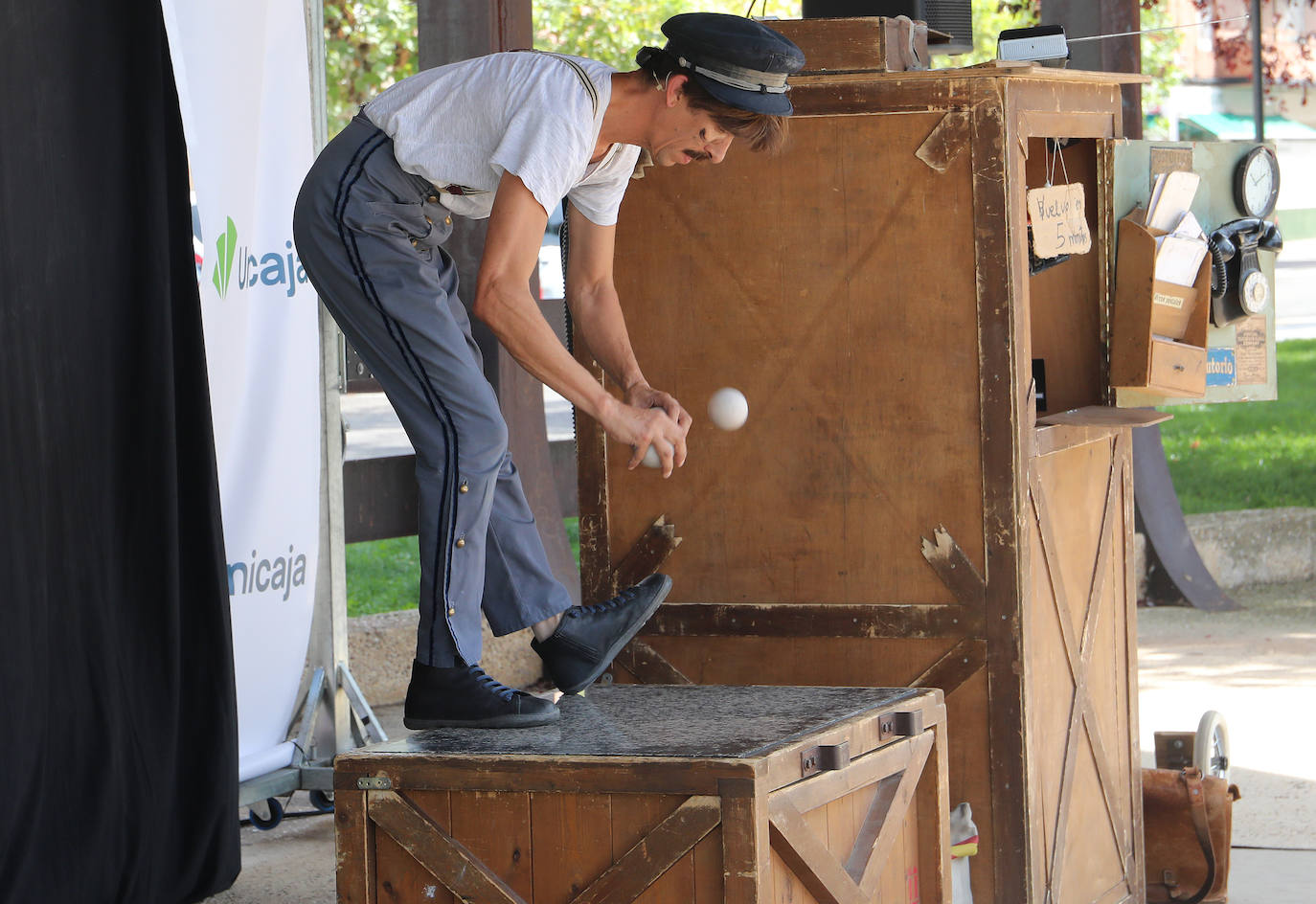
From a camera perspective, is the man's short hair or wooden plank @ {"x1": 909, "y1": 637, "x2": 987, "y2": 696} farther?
wooden plank @ {"x1": 909, "y1": 637, "x2": 987, "y2": 696}

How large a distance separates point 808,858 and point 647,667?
1073 millimetres

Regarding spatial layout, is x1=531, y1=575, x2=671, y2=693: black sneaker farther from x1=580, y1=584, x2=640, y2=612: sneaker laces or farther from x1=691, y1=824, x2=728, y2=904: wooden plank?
x1=691, y1=824, x2=728, y2=904: wooden plank

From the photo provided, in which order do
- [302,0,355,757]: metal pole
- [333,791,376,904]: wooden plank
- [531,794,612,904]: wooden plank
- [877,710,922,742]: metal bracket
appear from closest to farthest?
[531,794,612,904]: wooden plank → [333,791,376,904]: wooden plank → [877,710,922,742]: metal bracket → [302,0,355,757]: metal pole

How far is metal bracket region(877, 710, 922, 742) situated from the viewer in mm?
3111

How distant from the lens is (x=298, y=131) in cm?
463

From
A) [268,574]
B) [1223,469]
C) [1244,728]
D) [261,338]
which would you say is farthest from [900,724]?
[1223,469]

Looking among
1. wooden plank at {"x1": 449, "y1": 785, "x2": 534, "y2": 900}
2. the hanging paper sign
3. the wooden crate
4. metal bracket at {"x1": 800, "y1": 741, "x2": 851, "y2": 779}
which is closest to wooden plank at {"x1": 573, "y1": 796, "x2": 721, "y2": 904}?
the wooden crate

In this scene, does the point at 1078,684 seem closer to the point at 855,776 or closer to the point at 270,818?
the point at 855,776

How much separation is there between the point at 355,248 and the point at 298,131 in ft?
5.97

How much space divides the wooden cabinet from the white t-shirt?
2.42 ft

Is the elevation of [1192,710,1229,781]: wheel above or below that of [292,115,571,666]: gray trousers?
below

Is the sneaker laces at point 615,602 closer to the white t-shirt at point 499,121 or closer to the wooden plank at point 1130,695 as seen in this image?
the white t-shirt at point 499,121

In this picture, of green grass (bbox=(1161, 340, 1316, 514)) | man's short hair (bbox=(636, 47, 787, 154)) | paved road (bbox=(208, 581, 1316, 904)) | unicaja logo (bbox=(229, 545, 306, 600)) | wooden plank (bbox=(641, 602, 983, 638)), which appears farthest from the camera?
green grass (bbox=(1161, 340, 1316, 514))

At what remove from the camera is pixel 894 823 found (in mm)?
3102
